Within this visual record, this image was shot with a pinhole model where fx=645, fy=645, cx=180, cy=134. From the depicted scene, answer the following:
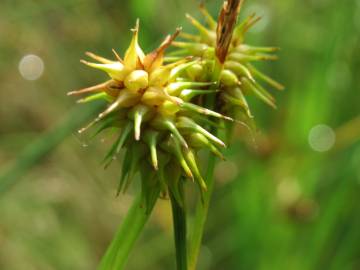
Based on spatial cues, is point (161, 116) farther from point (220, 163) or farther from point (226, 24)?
point (220, 163)

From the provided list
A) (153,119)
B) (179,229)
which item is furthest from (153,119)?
Result: (179,229)

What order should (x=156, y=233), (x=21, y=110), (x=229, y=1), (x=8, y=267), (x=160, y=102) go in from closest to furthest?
1. (x=160, y=102)
2. (x=229, y=1)
3. (x=8, y=267)
4. (x=156, y=233)
5. (x=21, y=110)

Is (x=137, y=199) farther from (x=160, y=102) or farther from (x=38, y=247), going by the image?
(x=38, y=247)

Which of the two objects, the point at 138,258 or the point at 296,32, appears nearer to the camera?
the point at 138,258

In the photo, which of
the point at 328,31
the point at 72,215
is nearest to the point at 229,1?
the point at 328,31

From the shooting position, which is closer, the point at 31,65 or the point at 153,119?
the point at 153,119

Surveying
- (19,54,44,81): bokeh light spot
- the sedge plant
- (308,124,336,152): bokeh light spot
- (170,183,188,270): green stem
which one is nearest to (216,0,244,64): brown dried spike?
the sedge plant

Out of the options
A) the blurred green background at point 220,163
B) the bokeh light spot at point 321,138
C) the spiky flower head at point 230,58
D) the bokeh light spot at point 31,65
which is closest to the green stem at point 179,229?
the spiky flower head at point 230,58
